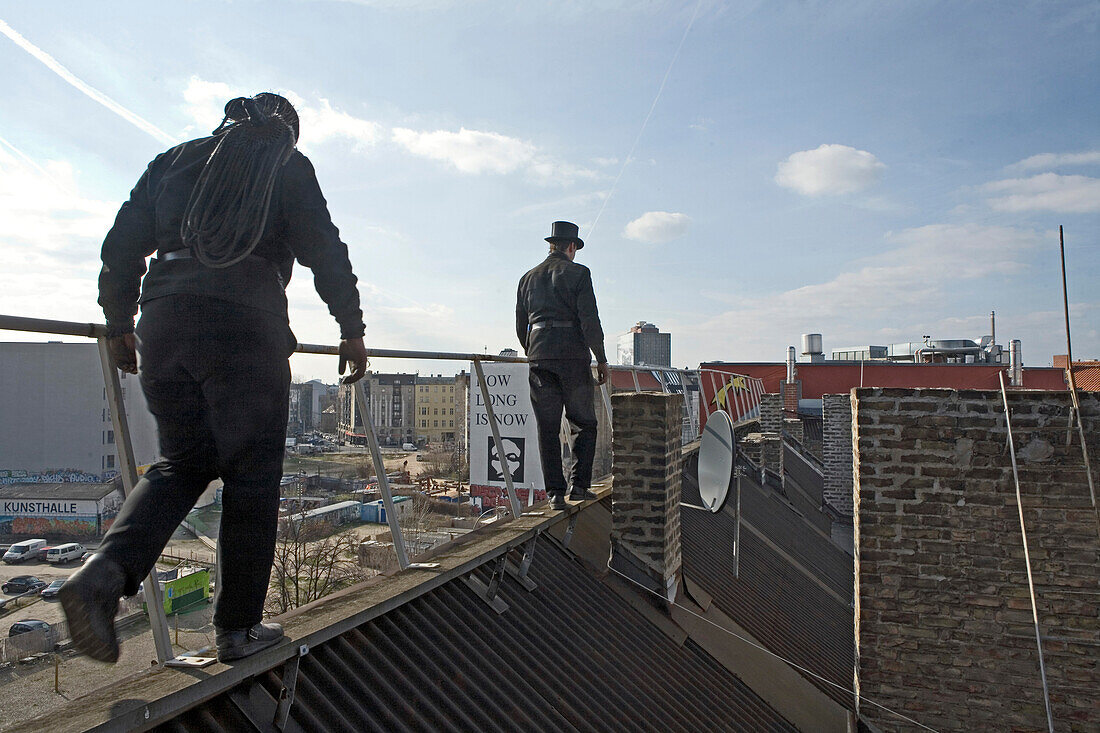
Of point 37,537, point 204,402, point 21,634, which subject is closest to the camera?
point 21,634

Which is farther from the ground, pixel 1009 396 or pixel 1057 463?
pixel 1009 396

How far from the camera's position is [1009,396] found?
460cm

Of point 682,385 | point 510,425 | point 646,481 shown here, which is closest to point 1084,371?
point 646,481

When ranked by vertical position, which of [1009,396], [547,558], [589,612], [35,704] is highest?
[1009,396]

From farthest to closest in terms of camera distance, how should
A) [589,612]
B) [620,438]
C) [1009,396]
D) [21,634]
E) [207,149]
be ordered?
[620,438] < [1009,396] < [589,612] < [207,149] < [21,634]

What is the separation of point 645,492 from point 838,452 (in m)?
11.8

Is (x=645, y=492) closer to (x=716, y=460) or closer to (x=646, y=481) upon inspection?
(x=646, y=481)

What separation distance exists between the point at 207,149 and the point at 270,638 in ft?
5.08

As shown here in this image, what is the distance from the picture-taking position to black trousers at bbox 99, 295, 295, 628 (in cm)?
197

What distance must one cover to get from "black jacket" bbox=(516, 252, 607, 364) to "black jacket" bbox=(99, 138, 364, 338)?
9.00ft

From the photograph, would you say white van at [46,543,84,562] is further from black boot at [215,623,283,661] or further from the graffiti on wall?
black boot at [215,623,283,661]

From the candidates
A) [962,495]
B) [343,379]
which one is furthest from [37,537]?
[962,495]

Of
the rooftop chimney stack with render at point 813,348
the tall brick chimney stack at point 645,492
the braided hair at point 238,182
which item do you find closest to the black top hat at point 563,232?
the tall brick chimney stack at point 645,492

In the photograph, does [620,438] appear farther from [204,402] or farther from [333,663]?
[204,402]
